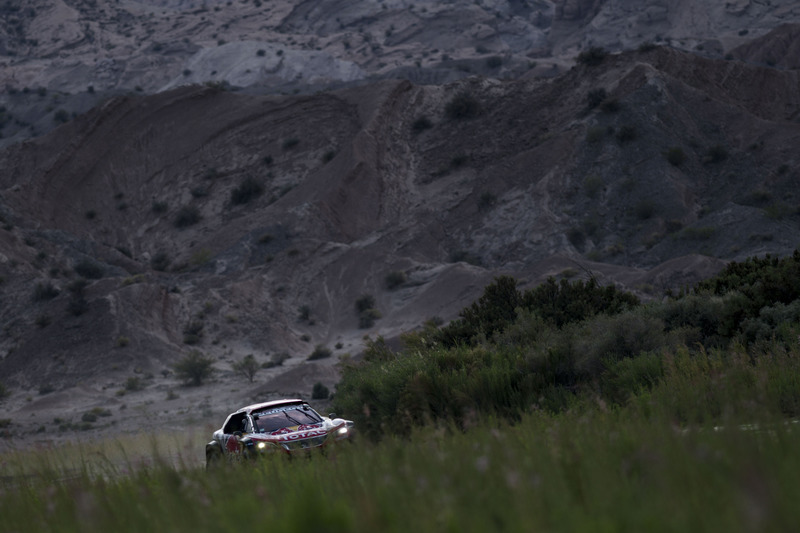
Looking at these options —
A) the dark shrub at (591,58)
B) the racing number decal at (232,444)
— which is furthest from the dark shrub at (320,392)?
the dark shrub at (591,58)

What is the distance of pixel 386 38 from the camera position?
404ft

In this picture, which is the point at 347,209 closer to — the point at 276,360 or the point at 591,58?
the point at 276,360

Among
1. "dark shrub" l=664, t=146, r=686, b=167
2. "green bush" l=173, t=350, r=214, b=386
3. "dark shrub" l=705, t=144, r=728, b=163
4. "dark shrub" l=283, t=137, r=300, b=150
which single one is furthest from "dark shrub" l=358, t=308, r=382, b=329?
"dark shrub" l=705, t=144, r=728, b=163

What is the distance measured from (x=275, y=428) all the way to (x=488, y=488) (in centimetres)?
909

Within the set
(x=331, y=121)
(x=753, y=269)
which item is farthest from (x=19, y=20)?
(x=753, y=269)

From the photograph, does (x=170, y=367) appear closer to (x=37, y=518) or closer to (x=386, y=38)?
(x=37, y=518)

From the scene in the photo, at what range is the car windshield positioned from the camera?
42.6 ft

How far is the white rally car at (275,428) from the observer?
38.8ft

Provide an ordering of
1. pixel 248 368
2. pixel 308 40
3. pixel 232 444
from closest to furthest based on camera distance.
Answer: pixel 232 444
pixel 248 368
pixel 308 40

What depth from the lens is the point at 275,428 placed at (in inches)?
510

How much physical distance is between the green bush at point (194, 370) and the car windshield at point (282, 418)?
26.2 meters

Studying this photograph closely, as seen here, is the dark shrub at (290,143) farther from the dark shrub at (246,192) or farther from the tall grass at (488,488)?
the tall grass at (488,488)

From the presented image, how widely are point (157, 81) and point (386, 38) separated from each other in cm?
3441

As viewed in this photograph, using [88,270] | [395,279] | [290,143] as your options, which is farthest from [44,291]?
[290,143]
